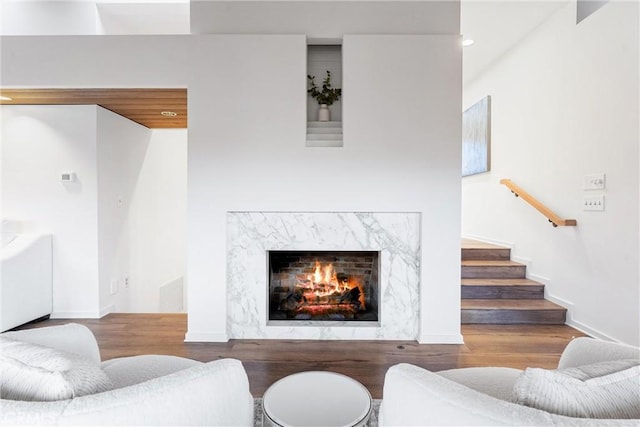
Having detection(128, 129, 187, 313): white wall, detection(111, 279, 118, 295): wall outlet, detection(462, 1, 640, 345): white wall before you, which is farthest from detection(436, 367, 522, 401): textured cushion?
detection(128, 129, 187, 313): white wall

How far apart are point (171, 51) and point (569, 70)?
142 inches

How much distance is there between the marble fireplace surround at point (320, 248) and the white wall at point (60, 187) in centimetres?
163

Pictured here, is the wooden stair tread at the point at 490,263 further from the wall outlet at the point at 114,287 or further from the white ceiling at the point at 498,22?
the wall outlet at the point at 114,287

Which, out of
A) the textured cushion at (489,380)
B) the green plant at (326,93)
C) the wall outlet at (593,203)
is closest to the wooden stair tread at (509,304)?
the wall outlet at (593,203)

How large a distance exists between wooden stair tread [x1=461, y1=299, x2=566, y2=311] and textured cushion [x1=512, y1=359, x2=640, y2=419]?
2.34 metres

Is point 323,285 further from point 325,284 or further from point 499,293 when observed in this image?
point 499,293

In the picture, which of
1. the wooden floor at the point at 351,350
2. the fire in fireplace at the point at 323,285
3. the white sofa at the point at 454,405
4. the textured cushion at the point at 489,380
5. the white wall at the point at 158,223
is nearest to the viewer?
the white sofa at the point at 454,405

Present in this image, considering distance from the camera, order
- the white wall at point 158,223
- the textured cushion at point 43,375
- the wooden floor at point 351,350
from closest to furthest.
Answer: the textured cushion at point 43,375 < the wooden floor at point 351,350 < the white wall at point 158,223

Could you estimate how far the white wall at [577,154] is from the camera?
96.5 inches

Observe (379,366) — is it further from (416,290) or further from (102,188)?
(102,188)

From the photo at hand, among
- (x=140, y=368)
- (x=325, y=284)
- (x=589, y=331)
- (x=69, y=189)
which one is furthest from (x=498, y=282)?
(x=69, y=189)

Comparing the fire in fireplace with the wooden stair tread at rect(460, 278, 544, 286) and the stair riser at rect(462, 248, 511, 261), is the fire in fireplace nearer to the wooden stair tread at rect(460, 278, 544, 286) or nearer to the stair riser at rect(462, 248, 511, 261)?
the wooden stair tread at rect(460, 278, 544, 286)

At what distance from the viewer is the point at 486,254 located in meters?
3.82

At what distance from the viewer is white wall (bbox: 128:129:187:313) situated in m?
3.95
